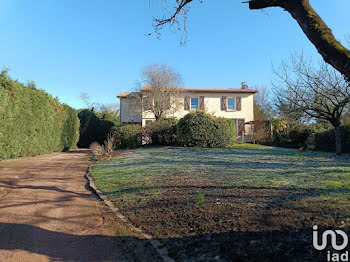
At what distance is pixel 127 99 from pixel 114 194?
22061 millimetres

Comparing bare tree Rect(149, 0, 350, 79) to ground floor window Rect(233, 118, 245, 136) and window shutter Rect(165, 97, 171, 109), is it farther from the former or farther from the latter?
ground floor window Rect(233, 118, 245, 136)

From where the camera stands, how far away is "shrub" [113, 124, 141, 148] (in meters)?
19.0

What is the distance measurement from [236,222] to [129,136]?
16.4 metres

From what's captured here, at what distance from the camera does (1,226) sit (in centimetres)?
362

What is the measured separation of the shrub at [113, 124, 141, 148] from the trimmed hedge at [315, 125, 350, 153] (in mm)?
12373

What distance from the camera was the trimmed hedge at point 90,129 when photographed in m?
27.1

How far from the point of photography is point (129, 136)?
62.3ft

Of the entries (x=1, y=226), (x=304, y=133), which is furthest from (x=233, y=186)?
(x=304, y=133)

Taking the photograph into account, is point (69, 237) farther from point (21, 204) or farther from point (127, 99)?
point (127, 99)

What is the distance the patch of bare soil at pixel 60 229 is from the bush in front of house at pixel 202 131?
10.7 metres

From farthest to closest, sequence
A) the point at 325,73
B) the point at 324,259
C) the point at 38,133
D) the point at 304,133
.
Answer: the point at 304,133
the point at 38,133
the point at 325,73
the point at 324,259

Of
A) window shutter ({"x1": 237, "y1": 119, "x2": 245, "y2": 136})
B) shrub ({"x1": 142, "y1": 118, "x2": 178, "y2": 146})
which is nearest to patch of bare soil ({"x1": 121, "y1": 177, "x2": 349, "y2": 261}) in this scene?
shrub ({"x1": 142, "y1": 118, "x2": 178, "y2": 146})

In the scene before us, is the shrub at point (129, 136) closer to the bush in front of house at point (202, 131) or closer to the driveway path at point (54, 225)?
the bush in front of house at point (202, 131)

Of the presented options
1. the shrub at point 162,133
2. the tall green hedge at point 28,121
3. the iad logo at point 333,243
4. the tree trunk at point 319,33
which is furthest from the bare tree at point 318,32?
the shrub at point 162,133
